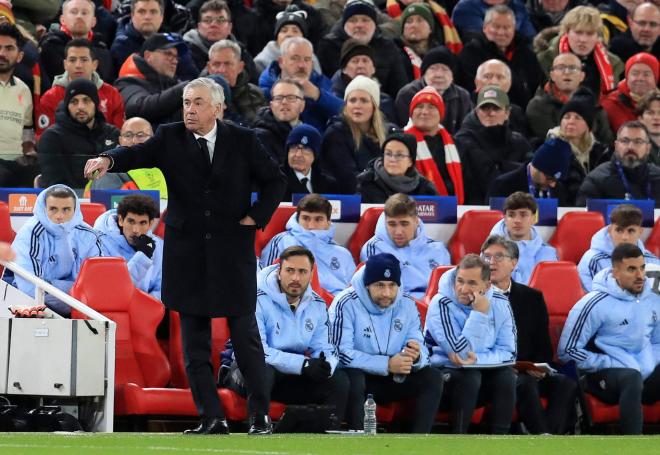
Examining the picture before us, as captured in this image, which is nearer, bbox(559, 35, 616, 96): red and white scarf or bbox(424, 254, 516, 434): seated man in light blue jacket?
bbox(424, 254, 516, 434): seated man in light blue jacket

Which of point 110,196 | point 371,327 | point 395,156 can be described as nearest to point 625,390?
point 371,327

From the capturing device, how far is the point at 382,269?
12422 millimetres

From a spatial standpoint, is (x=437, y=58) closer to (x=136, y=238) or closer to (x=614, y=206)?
(x=614, y=206)

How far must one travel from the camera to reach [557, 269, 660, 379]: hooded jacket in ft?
42.9

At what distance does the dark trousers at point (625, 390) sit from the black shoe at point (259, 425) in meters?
3.33

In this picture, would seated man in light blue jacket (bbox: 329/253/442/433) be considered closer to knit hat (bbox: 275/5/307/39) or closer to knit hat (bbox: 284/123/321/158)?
knit hat (bbox: 284/123/321/158)

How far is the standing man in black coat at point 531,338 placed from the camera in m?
12.9

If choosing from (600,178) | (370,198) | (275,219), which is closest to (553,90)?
(600,178)

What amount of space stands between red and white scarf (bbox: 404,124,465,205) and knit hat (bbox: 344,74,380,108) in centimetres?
41

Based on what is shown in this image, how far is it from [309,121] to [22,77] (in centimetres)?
251

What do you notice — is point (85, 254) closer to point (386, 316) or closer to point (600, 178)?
point (386, 316)

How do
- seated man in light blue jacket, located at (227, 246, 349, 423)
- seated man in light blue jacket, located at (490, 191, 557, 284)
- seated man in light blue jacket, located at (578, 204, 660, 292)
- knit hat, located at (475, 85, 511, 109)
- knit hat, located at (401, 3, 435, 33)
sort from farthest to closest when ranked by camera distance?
knit hat, located at (401, 3, 435, 33)
knit hat, located at (475, 85, 511, 109)
seated man in light blue jacket, located at (578, 204, 660, 292)
seated man in light blue jacket, located at (490, 191, 557, 284)
seated man in light blue jacket, located at (227, 246, 349, 423)

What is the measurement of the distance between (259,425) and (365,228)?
3.56 metres

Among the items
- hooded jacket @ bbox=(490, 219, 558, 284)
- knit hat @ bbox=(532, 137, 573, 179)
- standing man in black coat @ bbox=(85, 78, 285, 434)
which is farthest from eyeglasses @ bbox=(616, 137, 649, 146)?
standing man in black coat @ bbox=(85, 78, 285, 434)
